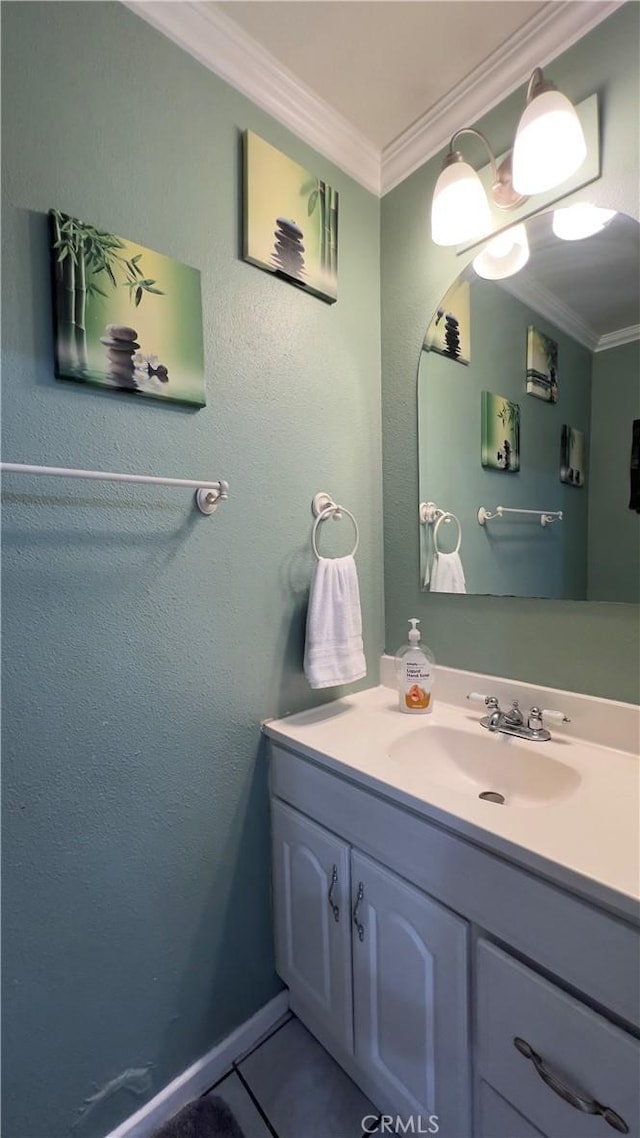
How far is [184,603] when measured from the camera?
0.99 meters

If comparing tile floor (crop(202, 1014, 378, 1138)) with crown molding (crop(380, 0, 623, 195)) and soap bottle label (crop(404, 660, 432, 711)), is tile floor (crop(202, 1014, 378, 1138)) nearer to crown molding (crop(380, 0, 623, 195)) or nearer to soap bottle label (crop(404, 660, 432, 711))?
soap bottle label (crop(404, 660, 432, 711))

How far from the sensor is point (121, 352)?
2.84 ft

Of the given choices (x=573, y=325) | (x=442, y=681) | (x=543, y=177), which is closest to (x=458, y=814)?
(x=442, y=681)

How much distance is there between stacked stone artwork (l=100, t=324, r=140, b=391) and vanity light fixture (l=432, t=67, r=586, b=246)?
2.67ft

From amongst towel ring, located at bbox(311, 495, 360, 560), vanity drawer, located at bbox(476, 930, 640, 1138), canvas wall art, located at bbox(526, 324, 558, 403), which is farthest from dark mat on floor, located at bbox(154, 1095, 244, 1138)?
canvas wall art, located at bbox(526, 324, 558, 403)

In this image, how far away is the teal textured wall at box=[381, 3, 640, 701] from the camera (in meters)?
0.92

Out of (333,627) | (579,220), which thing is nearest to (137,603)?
(333,627)

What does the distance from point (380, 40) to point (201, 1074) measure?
7.90 ft

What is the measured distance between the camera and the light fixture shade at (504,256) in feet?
3.57

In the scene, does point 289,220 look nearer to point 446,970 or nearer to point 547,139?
A: point 547,139

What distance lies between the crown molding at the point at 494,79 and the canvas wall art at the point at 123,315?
0.82 m

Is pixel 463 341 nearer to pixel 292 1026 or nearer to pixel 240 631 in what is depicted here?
pixel 240 631

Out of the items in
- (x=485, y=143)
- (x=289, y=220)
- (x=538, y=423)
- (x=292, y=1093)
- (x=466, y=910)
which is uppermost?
(x=485, y=143)

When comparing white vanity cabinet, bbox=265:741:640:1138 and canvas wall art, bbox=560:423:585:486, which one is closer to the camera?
white vanity cabinet, bbox=265:741:640:1138
